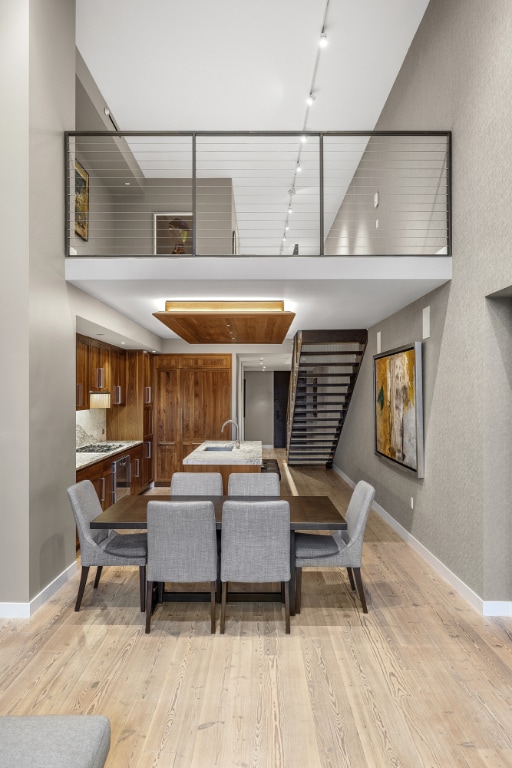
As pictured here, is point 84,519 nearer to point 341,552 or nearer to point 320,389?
point 341,552

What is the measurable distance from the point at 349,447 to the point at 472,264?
202 inches

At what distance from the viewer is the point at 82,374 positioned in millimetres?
5637

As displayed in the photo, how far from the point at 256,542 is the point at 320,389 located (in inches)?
245

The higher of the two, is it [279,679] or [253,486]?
[253,486]

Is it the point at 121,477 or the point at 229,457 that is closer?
the point at 229,457

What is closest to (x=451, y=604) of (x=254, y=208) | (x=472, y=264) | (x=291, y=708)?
(x=291, y=708)

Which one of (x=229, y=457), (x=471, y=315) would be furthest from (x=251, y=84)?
(x=229, y=457)

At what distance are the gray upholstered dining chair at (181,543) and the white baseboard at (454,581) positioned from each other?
1.82m

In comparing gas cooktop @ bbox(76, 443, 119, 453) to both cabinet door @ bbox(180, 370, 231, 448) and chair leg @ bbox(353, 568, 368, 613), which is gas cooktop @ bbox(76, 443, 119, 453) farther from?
chair leg @ bbox(353, 568, 368, 613)

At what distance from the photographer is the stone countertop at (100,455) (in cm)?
509

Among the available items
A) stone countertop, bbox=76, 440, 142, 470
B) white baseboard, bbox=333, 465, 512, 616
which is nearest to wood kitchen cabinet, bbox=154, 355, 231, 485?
stone countertop, bbox=76, 440, 142, 470

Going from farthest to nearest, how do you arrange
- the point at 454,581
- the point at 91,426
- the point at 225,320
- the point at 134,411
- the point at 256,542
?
the point at 134,411
the point at 91,426
the point at 225,320
the point at 454,581
the point at 256,542

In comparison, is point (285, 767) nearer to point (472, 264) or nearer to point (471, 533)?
point (471, 533)

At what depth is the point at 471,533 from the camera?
3588 millimetres
